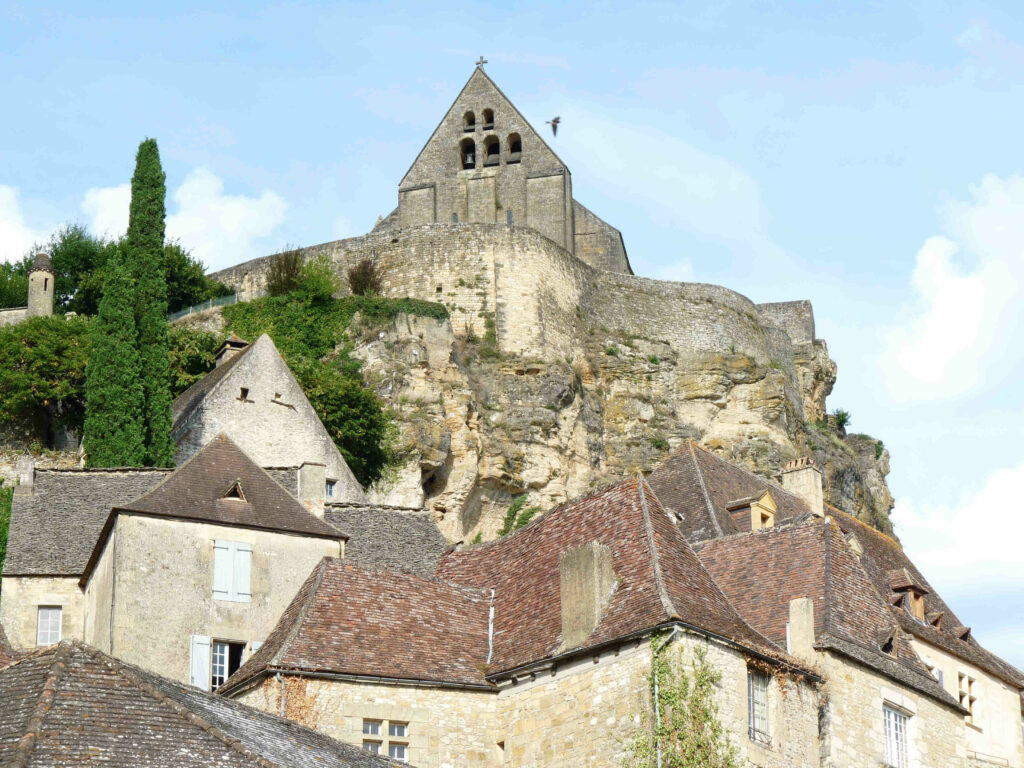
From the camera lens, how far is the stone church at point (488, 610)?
22203mm

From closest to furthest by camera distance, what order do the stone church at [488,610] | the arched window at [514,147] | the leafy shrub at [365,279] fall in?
the stone church at [488,610]
the leafy shrub at [365,279]
the arched window at [514,147]

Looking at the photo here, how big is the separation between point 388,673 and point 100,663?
22.6 feet

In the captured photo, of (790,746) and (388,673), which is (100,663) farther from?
(790,746)

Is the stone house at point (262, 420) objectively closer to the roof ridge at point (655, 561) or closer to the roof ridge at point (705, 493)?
the roof ridge at point (705, 493)

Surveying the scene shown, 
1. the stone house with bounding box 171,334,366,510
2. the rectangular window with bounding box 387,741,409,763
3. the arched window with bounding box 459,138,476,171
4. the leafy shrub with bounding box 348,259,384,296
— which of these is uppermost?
the arched window with bounding box 459,138,476,171

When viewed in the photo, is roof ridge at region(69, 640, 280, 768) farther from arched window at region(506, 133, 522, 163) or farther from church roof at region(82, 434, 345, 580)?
arched window at region(506, 133, 522, 163)

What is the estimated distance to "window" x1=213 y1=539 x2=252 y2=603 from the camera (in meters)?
28.0

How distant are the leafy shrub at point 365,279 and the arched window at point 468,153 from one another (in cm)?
677

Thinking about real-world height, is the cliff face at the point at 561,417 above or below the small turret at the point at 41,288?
below

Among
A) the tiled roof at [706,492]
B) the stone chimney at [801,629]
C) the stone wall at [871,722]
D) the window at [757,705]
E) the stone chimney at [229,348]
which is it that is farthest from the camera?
the stone chimney at [229,348]

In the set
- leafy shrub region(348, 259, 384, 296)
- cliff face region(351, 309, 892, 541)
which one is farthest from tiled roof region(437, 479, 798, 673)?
leafy shrub region(348, 259, 384, 296)

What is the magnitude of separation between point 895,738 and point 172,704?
40.3ft

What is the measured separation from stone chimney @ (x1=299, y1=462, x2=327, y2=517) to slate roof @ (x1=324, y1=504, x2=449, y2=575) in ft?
1.05

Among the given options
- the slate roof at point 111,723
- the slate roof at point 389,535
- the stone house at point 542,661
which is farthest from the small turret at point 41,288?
the slate roof at point 111,723
